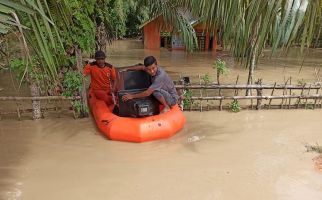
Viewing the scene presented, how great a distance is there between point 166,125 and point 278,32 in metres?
4.59

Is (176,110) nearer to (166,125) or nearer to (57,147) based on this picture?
(166,125)

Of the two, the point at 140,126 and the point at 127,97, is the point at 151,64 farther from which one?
the point at 140,126

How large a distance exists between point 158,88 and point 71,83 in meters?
1.83

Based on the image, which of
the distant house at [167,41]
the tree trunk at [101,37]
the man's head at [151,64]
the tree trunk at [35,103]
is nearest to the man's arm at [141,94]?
the man's head at [151,64]

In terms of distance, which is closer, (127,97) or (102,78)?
(127,97)

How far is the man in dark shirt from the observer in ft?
18.7

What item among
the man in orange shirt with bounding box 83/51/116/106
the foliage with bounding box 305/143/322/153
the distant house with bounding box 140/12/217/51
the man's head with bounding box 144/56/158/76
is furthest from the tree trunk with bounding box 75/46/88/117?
the distant house with bounding box 140/12/217/51

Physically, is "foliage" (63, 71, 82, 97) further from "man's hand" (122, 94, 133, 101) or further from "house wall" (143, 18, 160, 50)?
"house wall" (143, 18, 160, 50)

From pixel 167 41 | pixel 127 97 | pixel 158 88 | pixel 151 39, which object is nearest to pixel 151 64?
pixel 158 88

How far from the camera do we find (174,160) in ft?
17.6

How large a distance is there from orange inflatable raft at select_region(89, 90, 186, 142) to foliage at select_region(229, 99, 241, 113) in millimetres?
2123

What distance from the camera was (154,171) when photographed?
16.5ft

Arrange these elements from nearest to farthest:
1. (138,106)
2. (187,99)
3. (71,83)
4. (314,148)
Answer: (138,106) < (314,148) < (71,83) < (187,99)

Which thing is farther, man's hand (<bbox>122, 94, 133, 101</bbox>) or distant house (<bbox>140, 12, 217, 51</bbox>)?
distant house (<bbox>140, 12, 217, 51</bbox>)
